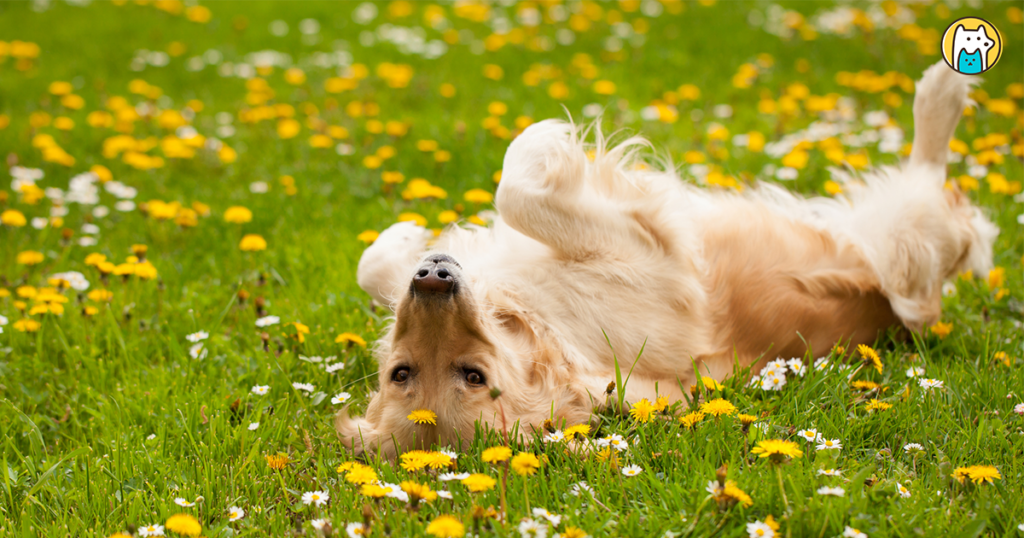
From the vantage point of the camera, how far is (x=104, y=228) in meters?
4.29

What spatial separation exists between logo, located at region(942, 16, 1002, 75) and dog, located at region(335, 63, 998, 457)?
10cm

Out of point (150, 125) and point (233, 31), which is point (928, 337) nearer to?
point (150, 125)

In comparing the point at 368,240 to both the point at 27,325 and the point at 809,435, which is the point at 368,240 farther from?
the point at 809,435

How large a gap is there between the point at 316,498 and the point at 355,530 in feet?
0.98

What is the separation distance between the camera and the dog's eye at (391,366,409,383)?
2.50 m

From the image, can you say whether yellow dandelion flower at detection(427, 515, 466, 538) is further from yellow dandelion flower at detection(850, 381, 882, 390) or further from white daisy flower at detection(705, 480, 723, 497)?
yellow dandelion flower at detection(850, 381, 882, 390)

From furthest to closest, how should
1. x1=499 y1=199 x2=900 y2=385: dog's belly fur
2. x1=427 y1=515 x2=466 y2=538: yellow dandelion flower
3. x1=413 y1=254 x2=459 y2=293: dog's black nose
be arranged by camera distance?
x1=499 y1=199 x2=900 y2=385: dog's belly fur → x1=413 y1=254 x2=459 y2=293: dog's black nose → x1=427 y1=515 x2=466 y2=538: yellow dandelion flower

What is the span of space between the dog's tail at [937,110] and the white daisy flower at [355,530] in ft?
9.96

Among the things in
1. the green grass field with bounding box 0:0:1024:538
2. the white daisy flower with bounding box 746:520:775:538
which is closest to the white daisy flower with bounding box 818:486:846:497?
the green grass field with bounding box 0:0:1024:538

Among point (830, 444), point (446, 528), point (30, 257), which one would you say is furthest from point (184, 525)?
point (30, 257)

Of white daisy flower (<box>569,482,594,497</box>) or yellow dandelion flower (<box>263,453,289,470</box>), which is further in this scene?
yellow dandelion flower (<box>263,453,289,470</box>)

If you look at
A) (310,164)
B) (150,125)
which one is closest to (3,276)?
(310,164)

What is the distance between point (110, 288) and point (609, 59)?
4.75 meters

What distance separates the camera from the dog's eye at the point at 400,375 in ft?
8.20
